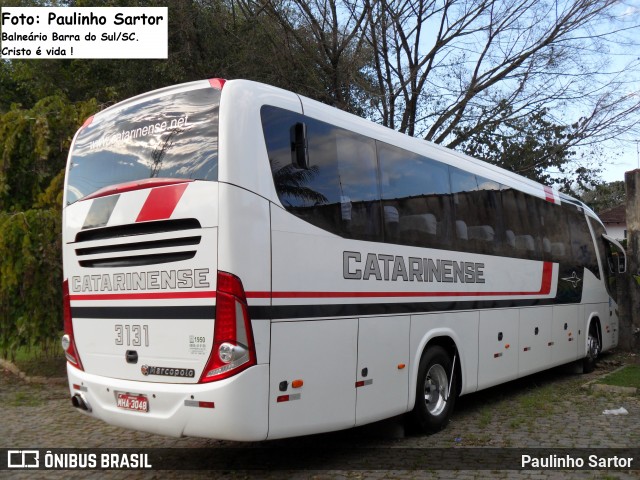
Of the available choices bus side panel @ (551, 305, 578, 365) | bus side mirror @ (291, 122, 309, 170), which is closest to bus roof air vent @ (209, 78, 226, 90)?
bus side mirror @ (291, 122, 309, 170)

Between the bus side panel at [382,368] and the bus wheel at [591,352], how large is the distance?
264 inches

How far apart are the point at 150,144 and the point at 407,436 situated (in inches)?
169

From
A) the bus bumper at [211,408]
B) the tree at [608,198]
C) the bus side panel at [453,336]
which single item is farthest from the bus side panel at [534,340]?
the tree at [608,198]

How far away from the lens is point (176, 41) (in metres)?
16.1

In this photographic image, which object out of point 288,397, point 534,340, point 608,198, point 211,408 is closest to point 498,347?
point 534,340

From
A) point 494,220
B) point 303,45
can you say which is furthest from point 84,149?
point 303,45

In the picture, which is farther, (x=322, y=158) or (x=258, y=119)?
(x=322, y=158)

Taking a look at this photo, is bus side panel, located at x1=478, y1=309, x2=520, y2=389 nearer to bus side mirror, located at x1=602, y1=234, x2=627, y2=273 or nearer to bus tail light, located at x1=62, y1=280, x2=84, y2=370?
bus tail light, located at x1=62, y1=280, x2=84, y2=370

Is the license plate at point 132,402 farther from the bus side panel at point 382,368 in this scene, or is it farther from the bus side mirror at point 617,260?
the bus side mirror at point 617,260

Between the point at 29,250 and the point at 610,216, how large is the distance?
44.5 metres

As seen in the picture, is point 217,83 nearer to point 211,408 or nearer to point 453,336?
point 211,408

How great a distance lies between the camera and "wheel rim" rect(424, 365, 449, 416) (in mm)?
7273

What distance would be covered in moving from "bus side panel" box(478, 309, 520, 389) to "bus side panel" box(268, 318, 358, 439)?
2.98 metres

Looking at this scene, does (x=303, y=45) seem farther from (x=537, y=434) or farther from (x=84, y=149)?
(x=537, y=434)
